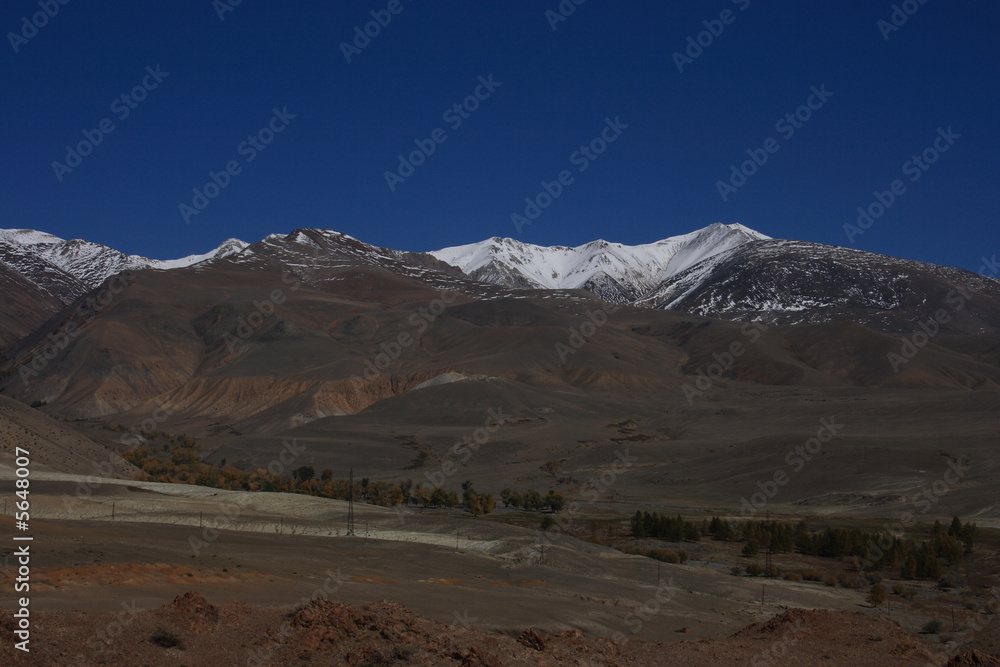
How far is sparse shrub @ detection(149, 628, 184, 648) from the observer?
1541 cm

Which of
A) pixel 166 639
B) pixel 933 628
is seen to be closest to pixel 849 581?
pixel 933 628

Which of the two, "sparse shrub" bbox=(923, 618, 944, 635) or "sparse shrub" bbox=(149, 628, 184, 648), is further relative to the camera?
"sparse shrub" bbox=(923, 618, 944, 635)

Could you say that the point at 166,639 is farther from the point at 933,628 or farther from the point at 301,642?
the point at 933,628

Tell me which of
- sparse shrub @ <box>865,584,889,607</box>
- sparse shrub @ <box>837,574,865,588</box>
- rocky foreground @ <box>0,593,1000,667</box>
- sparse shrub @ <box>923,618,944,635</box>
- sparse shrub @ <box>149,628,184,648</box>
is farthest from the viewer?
sparse shrub @ <box>837,574,865,588</box>

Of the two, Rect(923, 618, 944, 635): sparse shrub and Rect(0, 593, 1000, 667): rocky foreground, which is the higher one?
Rect(0, 593, 1000, 667): rocky foreground

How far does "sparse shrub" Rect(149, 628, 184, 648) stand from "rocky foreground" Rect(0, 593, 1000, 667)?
2cm

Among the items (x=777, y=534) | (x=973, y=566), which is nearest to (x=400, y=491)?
(x=777, y=534)

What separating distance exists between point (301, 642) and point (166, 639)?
225cm

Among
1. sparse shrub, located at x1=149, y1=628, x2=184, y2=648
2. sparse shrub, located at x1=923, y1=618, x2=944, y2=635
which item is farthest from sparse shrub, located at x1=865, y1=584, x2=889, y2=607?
sparse shrub, located at x1=149, y1=628, x2=184, y2=648

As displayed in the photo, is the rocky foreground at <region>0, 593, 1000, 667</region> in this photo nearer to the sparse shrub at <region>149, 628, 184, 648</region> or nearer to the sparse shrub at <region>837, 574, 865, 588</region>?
the sparse shrub at <region>149, 628, 184, 648</region>

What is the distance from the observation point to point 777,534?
5050cm

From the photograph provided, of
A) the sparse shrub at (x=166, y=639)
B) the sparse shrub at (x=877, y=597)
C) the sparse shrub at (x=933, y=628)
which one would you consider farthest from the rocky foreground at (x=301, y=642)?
the sparse shrub at (x=877, y=597)

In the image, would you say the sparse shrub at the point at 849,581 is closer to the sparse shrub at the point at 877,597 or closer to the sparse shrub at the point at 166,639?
the sparse shrub at the point at 877,597

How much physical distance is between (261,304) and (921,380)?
128m
